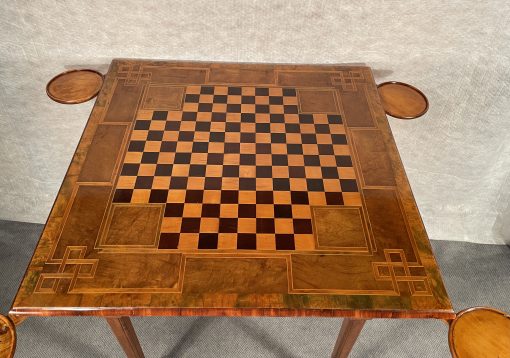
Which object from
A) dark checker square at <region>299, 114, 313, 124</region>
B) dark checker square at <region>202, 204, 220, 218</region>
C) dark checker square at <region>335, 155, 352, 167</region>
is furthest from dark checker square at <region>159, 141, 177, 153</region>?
dark checker square at <region>335, 155, 352, 167</region>

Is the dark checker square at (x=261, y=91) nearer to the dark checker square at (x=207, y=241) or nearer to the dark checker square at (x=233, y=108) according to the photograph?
the dark checker square at (x=233, y=108)

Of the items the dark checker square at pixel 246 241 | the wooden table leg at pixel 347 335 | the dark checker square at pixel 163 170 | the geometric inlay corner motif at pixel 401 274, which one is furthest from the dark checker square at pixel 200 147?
the wooden table leg at pixel 347 335

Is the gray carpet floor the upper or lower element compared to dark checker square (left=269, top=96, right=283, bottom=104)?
lower

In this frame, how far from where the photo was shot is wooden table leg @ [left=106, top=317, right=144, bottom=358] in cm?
159

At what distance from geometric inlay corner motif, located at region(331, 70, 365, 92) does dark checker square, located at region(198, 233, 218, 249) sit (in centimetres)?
97

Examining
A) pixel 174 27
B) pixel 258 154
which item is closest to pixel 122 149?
pixel 258 154

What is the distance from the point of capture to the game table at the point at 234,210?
1.26 m

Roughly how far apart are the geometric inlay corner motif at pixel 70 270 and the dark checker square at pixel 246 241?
0.45m

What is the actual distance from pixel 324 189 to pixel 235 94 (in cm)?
64

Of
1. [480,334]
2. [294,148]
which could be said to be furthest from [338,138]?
[480,334]

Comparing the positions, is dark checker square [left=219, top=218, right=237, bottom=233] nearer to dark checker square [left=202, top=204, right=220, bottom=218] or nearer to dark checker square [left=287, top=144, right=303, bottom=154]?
dark checker square [left=202, top=204, right=220, bottom=218]

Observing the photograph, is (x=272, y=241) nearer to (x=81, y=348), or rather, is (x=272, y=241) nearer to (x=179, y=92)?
(x=179, y=92)

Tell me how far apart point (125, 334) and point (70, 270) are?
0.53 m

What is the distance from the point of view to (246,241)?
1379 mm
